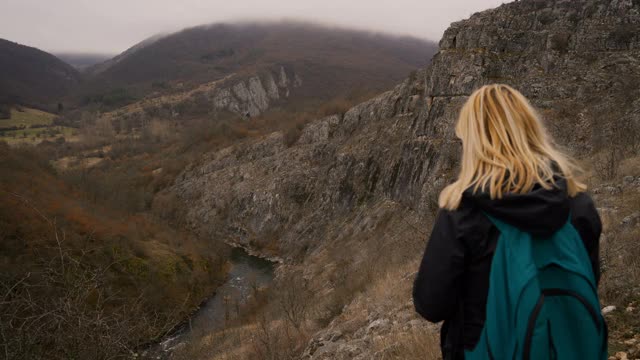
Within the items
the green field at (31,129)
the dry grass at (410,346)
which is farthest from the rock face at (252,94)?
the dry grass at (410,346)

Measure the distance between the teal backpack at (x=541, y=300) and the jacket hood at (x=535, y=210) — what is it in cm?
5

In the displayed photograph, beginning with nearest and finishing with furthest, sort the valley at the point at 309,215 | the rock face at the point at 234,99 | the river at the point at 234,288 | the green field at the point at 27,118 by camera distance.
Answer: the valley at the point at 309,215
the river at the point at 234,288
the green field at the point at 27,118
the rock face at the point at 234,99

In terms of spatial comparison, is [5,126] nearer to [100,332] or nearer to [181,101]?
[181,101]

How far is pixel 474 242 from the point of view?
2086 mm

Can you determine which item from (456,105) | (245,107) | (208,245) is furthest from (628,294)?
(245,107)

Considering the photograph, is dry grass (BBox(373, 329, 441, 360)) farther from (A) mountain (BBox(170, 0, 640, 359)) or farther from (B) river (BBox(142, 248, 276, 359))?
(B) river (BBox(142, 248, 276, 359))

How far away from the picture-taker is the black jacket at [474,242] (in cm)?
195

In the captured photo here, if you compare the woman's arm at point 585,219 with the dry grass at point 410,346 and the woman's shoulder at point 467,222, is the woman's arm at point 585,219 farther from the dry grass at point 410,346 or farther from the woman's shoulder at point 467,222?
the dry grass at point 410,346

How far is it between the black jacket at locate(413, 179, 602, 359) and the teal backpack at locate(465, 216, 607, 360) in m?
Answer: 0.08

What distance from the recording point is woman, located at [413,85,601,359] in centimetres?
199

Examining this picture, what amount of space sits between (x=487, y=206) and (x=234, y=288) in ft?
126

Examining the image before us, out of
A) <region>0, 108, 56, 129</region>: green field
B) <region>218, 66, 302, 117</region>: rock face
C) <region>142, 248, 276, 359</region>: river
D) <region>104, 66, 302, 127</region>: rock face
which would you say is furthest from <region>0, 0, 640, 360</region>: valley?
<region>0, 108, 56, 129</region>: green field

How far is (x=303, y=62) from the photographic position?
158500 mm

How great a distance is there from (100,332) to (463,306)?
5.28 meters
